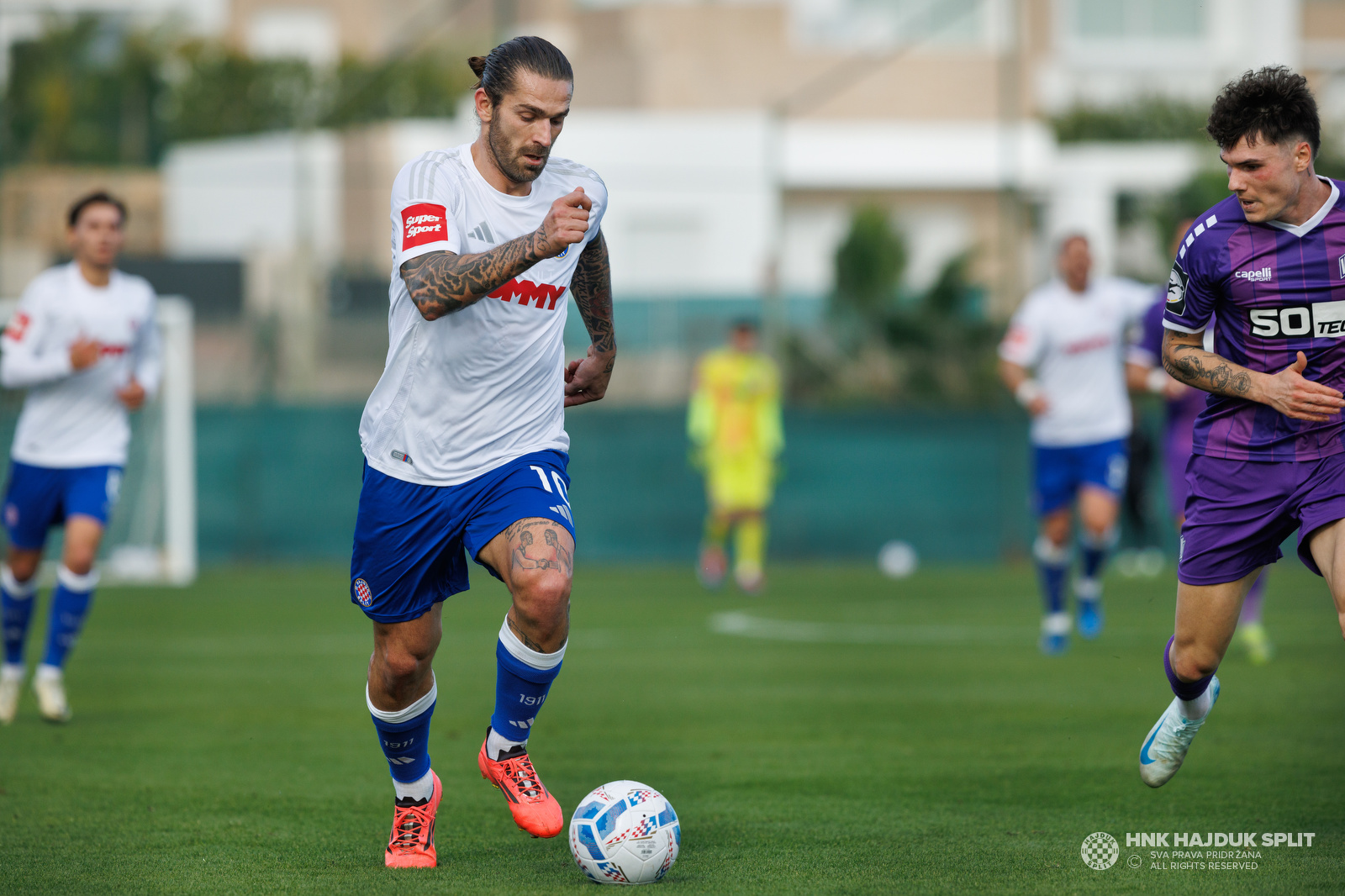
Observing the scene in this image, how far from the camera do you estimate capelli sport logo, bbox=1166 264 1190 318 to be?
218 inches

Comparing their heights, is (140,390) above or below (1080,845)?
above

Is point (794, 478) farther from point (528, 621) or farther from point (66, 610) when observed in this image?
point (528, 621)

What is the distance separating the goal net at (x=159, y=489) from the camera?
57.0 ft

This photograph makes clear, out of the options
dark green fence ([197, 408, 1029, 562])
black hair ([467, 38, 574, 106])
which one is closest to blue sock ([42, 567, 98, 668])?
black hair ([467, 38, 574, 106])

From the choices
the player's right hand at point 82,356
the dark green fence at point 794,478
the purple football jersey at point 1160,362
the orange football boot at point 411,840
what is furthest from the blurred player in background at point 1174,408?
the dark green fence at point 794,478

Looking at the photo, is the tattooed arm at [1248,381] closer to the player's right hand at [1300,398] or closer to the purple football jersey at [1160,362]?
the player's right hand at [1300,398]

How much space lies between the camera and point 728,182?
25406 mm

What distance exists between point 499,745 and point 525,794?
18cm

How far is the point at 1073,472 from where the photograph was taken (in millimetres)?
11828

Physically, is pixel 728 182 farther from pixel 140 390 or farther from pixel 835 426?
pixel 140 390

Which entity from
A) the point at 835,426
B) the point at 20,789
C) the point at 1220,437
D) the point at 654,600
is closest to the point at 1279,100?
the point at 1220,437

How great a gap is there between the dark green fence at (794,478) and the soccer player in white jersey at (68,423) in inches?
377

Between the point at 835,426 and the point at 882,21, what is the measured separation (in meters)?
23.3

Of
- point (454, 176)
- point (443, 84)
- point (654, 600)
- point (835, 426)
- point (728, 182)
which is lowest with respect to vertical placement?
point (654, 600)
